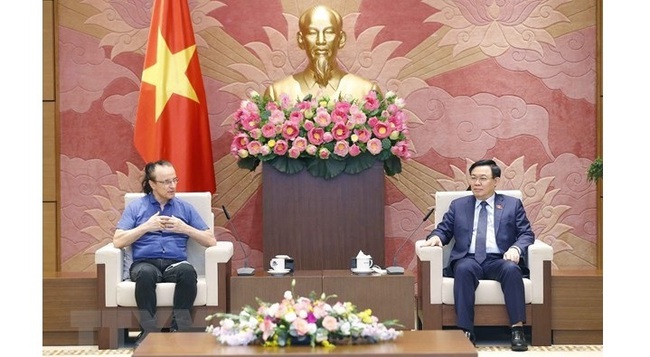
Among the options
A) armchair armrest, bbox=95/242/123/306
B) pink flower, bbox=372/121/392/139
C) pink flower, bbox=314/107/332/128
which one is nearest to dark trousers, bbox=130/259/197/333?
armchair armrest, bbox=95/242/123/306

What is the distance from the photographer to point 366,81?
6.93m

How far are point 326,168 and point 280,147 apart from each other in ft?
1.16

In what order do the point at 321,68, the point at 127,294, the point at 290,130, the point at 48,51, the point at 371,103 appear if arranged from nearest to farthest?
the point at 127,294
the point at 290,130
the point at 371,103
the point at 321,68
the point at 48,51

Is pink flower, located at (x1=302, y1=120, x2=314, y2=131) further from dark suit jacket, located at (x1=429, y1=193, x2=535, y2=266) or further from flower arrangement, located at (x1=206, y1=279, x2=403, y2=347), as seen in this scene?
flower arrangement, located at (x1=206, y1=279, x2=403, y2=347)

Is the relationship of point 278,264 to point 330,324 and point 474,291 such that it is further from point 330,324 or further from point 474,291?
point 330,324

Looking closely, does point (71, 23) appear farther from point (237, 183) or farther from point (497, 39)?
point (497, 39)

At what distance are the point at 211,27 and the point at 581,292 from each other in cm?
332

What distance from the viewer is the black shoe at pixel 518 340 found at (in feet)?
18.5

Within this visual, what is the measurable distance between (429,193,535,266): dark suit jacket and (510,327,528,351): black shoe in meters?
0.48

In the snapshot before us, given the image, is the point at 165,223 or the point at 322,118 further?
the point at 322,118

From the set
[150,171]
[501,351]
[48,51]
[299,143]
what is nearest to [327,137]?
[299,143]

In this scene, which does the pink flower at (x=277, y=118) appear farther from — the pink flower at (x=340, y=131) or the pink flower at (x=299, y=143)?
the pink flower at (x=340, y=131)

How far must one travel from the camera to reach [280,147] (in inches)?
247

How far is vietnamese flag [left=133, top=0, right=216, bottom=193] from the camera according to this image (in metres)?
6.91
